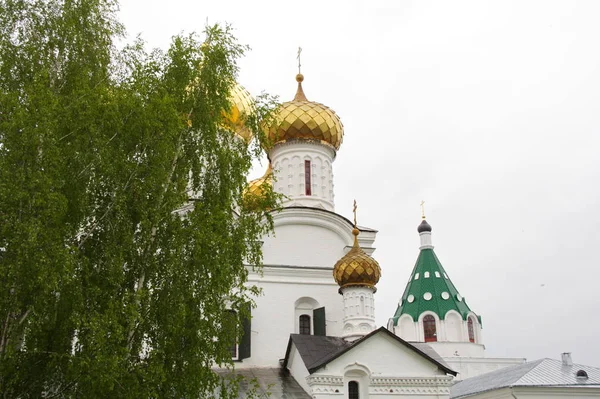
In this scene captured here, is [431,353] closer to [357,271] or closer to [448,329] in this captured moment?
[357,271]

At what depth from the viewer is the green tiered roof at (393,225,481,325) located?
2914 centimetres

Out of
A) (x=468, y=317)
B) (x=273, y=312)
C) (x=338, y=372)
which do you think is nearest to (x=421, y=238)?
(x=468, y=317)

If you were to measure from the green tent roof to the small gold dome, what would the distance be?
15.9m

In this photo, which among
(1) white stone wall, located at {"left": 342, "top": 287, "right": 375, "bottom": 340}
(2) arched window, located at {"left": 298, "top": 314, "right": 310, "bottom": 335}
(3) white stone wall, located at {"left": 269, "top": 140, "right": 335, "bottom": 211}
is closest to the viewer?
(1) white stone wall, located at {"left": 342, "top": 287, "right": 375, "bottom": 340}

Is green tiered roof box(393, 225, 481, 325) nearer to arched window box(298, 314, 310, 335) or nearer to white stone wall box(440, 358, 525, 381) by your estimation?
white stone wall box(440, 358, 525, 381)

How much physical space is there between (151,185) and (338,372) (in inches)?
248

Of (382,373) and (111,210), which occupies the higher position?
(111,210)

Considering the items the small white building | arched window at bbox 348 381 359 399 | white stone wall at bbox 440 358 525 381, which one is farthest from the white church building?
white stone wall at bbox 440 358 525 381

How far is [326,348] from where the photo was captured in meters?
13.1

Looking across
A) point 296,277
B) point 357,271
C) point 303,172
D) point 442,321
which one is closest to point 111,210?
point 357,271

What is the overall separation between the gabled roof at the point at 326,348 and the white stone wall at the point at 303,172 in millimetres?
4458

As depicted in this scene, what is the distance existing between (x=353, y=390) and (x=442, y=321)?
17120 millimetres

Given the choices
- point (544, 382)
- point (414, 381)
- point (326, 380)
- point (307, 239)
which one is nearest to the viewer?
point (326, 380)

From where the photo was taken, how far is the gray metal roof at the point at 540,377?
15.8m
